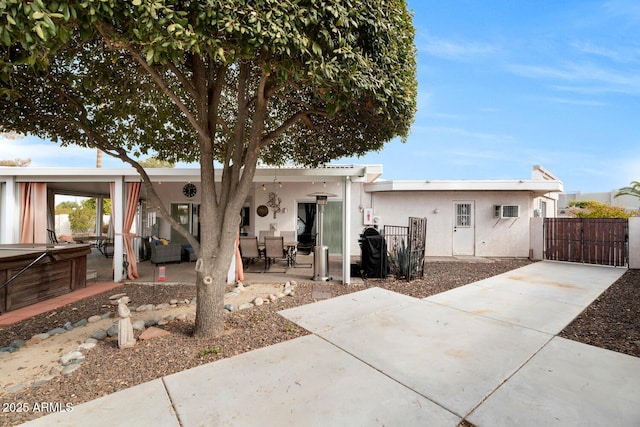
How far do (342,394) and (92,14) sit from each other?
3.52m

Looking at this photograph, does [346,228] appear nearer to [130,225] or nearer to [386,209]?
[386,209]

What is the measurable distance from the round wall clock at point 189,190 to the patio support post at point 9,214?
13.7 ft

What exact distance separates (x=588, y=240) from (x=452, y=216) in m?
4.05

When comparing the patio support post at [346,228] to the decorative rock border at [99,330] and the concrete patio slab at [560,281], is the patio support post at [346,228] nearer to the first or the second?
the decorative rock border at [99,330]

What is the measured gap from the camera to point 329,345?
10.7 feet

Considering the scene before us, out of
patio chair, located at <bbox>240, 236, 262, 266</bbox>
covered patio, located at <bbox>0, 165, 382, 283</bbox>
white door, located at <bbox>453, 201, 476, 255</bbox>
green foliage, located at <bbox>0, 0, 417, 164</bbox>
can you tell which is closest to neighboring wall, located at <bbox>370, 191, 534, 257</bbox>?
white door, located at <bbox>453, 201, 476, 255</bbox>

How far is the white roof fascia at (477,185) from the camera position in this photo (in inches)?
386

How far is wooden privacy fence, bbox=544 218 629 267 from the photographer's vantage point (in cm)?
832

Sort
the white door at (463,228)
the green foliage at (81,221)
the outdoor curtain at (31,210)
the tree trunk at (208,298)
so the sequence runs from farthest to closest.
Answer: the green foliage at (81,221) < the white door at (463,228) < the outdoor curtain at (31,210) < the tree trunk at (208,298)

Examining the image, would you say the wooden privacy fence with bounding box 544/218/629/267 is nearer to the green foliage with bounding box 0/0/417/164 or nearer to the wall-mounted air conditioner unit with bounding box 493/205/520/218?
the wall-mounted air conditioner unit with bounding box 493/205/520/218

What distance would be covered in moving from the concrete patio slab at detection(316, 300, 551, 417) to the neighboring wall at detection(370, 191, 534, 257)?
6.73 meters

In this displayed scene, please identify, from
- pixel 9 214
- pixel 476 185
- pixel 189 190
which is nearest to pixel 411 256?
pixel 476 185

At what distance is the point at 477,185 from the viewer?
991 cm

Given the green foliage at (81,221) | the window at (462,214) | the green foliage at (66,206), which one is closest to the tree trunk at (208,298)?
the window at (462,214)
